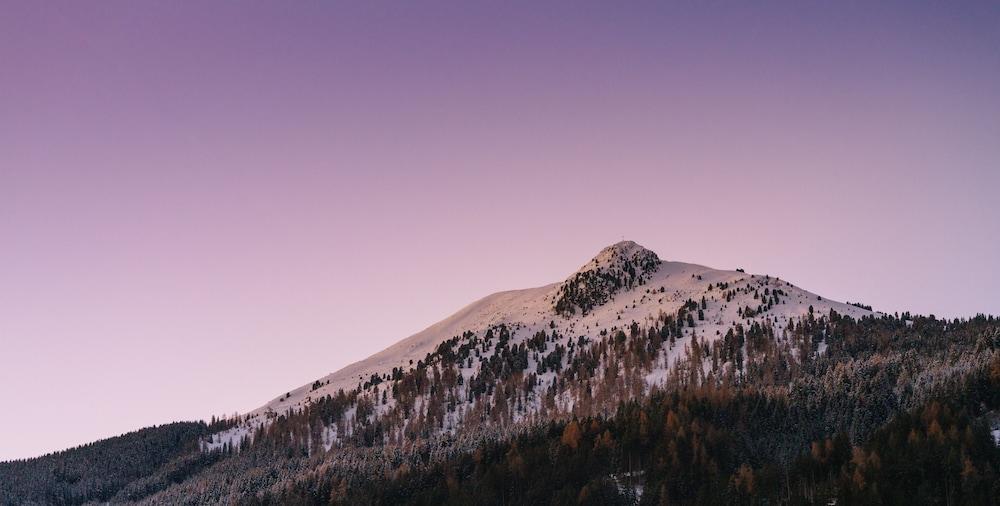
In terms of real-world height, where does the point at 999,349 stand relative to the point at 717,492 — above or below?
above

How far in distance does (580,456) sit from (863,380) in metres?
53.6

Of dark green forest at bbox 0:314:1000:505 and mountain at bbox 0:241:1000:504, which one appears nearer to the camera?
dark green forest at bbox 0:314:1000:505

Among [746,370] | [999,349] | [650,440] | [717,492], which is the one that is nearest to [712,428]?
[650,440]

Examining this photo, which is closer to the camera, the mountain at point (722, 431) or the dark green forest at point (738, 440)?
the dark green forest at point (738, 440)

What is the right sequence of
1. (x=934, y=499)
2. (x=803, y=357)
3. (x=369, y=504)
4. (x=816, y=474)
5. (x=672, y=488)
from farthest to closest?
(x=803, y=357), (x=369, y=504), (x=672, y=488), (x=816, y=474), (x=934, y=499)

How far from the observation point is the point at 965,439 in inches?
3907

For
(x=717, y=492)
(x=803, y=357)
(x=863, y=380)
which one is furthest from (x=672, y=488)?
(x=803, y=357)

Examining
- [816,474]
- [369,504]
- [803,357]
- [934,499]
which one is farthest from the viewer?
[803,357]

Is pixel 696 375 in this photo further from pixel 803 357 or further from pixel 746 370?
pixel 803 357

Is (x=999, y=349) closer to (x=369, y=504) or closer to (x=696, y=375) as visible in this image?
(x=696, y=375)

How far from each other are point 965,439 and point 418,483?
8862 cm

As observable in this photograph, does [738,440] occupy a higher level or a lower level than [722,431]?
lower

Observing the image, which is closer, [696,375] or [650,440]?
[650,440]

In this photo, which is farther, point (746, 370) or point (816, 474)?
point (746, 370)
